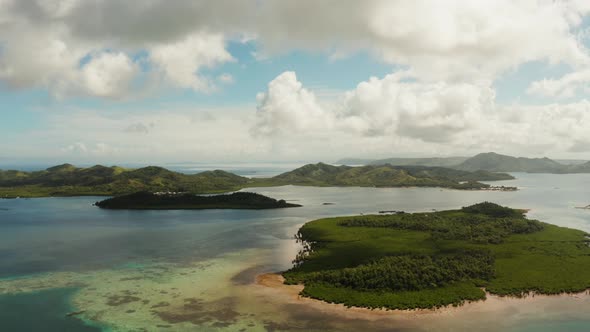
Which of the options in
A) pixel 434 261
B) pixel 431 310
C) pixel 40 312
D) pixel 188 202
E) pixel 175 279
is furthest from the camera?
pixel 188 202

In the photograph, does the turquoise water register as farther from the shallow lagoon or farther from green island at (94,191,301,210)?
→ green island at (94,191,301,210)

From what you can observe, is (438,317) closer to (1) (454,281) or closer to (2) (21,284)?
(1) (454,281)

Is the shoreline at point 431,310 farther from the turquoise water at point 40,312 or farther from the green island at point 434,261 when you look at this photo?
the turquoise water at point 40,312

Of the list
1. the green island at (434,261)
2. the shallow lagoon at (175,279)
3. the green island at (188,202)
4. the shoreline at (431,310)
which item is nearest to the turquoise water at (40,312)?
the shallow lagoon at (175,279)

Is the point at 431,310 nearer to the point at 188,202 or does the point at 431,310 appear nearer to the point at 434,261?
the point at 434,261

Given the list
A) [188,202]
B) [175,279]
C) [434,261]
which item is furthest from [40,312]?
[188,202]

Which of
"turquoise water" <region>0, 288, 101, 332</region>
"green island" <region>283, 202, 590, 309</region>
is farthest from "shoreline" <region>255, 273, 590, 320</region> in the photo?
"turquoise water" <region>0, 288, 101, 332</region>

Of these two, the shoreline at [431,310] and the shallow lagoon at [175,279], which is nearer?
the shallow lagoon at [175,279]
